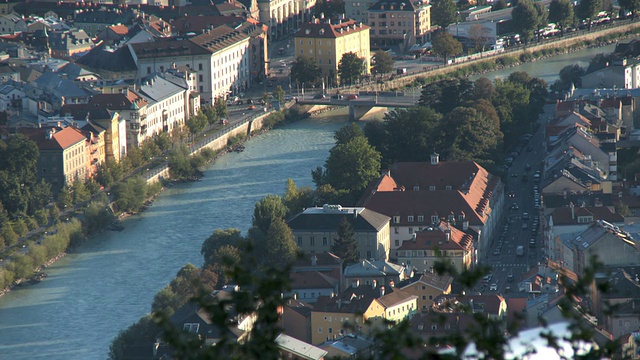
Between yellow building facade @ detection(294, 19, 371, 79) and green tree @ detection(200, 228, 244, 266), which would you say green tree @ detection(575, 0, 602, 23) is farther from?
green tree @ detection(200, 228, 244, 266)

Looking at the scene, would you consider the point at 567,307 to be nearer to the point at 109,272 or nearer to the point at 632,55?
the point at 109,272

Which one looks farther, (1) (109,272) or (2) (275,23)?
(2) (275,23)

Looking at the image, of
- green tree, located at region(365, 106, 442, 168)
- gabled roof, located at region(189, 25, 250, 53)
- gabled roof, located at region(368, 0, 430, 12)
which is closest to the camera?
green tree, located at region(365, 106, 442, 168)

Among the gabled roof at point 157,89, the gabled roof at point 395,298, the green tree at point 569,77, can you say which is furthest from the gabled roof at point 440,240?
the green tree at point 569,77

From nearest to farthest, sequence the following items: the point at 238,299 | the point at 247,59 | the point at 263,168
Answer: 1. the point at 238,299
2. the point at 263,168
3. the point at 247,59

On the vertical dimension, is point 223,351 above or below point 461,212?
above

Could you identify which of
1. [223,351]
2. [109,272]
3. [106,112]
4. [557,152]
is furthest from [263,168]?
[223,351]

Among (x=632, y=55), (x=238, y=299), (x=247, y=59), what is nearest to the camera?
(x=238, y=299)

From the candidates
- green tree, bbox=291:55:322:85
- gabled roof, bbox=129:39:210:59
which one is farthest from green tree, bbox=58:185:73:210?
green tree, bbox=291:55:322:85
